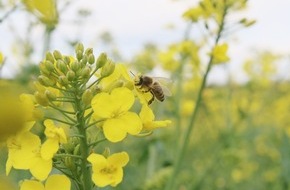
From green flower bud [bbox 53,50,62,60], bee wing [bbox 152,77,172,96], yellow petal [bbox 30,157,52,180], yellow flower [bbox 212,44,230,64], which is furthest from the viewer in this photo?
yellow flower [bbox 212,44,230,64]

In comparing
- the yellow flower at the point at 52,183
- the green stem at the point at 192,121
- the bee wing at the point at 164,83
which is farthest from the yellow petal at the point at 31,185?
the green stem at the point at 192,121

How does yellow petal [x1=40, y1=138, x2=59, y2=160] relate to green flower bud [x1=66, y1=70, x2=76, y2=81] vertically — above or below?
below

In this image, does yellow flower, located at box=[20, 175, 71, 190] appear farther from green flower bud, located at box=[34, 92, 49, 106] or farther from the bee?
the bee

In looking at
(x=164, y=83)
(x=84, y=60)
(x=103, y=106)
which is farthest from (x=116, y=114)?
(x=164, y=83)

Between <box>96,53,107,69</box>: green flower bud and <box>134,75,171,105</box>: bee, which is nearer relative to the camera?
<box>96,53,107,69</box>: green flower bud

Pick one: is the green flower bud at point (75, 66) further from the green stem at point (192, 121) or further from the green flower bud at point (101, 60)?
the green stem at point (192, 121)

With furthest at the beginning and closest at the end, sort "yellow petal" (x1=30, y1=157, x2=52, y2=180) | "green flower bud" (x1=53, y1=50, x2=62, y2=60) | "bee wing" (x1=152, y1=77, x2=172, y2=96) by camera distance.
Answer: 1. "bee wing" (x1=152, y1=77, x2=172, y2=96)
2. "green flower bud" (x1=53, y1=50, x2=62, y2=60)
3. "yellow petal" (x1=30, y1=157, x2=52, y2=180)

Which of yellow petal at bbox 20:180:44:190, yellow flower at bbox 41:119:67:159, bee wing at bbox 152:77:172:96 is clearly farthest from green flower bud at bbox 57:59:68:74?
bee wing at bbox 152:77:172:96
